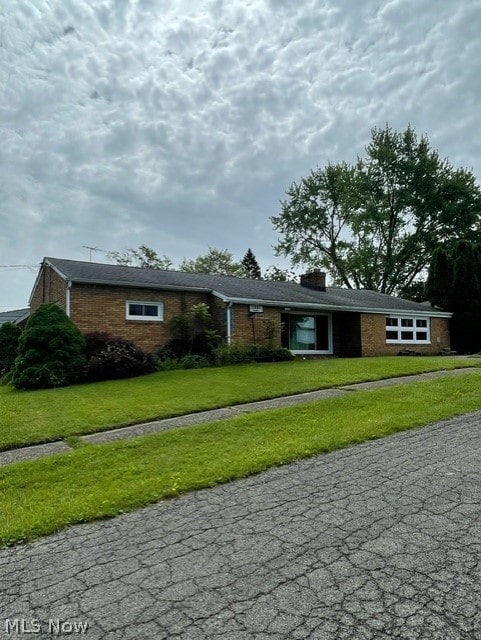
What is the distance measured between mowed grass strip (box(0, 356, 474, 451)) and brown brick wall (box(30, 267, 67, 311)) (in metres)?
4.04

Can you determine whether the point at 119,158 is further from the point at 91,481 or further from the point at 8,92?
the point at 91,481

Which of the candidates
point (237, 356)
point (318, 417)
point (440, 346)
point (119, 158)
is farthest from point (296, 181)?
point (318, 417)

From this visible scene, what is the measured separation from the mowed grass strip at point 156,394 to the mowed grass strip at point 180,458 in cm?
143

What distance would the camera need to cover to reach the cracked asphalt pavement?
2213mm

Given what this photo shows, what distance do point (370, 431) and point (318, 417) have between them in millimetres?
1214

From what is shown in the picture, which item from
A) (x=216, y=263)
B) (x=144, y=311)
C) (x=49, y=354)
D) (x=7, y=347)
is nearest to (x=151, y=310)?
(x=144, y=311)

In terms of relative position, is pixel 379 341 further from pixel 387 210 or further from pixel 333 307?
pixel 387 210

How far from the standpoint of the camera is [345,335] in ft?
65.9

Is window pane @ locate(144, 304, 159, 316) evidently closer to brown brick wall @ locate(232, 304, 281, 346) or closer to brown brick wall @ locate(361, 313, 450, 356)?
brown brick wall @ locate(232, 304, 281, 346)

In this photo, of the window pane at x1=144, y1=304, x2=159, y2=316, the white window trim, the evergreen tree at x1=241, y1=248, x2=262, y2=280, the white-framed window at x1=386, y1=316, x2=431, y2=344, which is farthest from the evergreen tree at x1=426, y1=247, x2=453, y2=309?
the evergreen tree at x1=241, y1=248, x2=262, y2=280

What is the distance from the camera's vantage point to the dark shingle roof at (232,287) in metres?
16.0

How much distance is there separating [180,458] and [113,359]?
29.5 feet

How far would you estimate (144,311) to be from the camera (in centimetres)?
1634

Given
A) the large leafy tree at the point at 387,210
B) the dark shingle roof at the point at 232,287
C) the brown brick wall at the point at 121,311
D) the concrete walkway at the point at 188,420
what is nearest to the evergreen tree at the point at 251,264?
the large leafy tree at the point at 387,210
